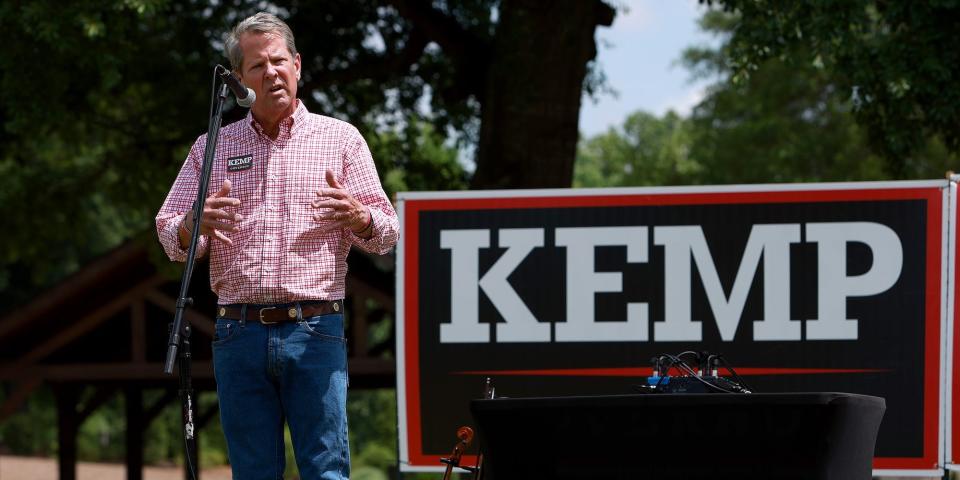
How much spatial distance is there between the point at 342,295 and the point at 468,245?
7.48 ft

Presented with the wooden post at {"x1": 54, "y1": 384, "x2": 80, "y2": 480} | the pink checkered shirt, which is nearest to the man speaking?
the pink checkered shirt

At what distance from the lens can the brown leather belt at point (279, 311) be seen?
359 centimetres

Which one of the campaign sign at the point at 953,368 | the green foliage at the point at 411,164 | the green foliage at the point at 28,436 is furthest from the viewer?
the green foliage at the point at 28,436

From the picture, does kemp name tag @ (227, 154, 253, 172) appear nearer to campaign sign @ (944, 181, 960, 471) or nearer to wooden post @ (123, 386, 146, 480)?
campaign sign @ (944, 181, 960, 471)

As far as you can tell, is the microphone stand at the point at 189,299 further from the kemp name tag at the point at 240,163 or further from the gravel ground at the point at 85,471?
the gravel ground at the point at 85,471

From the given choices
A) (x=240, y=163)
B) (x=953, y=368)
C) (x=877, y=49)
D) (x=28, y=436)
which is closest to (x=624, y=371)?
(x=953, y=368)

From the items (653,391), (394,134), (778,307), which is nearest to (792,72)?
(394,134)

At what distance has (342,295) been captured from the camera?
3.74 meters

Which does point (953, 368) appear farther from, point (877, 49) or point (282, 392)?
point (877, 49)

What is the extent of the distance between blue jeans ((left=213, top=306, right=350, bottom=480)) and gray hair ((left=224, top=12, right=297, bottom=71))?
768mm

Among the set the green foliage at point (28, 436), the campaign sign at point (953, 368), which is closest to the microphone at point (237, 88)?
the campaign sign at point (953, 368)

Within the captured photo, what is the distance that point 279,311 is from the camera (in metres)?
3.59

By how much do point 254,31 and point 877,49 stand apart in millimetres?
6737

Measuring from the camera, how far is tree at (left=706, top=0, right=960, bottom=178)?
8.94m
